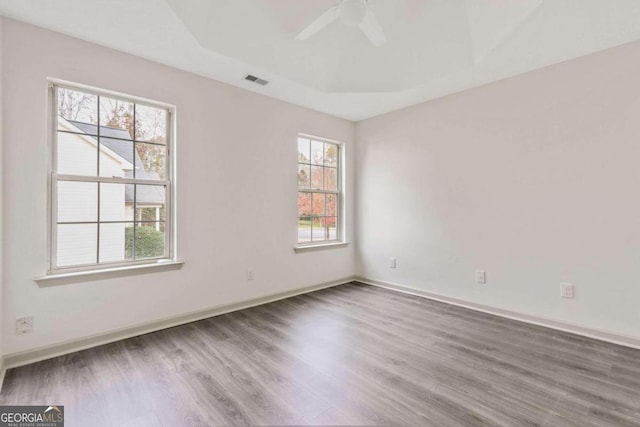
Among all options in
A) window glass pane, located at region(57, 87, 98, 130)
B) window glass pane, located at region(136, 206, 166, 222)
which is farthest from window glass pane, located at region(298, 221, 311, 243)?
window glass pane, located at region(57, 87, 98, 130)

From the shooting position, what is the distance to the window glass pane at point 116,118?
8.55 feet

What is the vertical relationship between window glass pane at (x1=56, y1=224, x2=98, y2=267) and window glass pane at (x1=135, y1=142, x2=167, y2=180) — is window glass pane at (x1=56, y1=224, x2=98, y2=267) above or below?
below

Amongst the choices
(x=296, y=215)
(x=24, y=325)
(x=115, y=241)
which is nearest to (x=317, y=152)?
(x=296, y=215)

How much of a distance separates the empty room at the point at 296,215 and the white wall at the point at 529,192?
0.02 m

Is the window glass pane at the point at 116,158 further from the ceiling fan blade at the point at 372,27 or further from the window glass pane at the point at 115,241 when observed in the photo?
the ceiling fan blade at the point at 372,27

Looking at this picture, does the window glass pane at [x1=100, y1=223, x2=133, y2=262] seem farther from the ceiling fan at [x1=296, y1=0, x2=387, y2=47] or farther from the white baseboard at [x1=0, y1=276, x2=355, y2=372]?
the ceiling fan at [x1=296, y1=0, x2=387, y2=47]

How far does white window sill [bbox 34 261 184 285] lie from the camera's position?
2.29m

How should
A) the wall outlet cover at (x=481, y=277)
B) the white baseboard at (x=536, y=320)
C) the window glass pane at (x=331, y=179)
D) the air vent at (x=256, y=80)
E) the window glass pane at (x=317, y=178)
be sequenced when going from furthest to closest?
the window glass pane at (x=331, y=179), the window glass pane at (x=317, y=178), the wall outlet cover at (x=481, y=277), the air vent at (x=256, y=80), the white baseboard at (x=536, y=320)

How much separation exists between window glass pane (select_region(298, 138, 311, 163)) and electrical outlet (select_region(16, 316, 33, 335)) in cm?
299

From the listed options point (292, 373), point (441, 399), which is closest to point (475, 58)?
point (441, 399)

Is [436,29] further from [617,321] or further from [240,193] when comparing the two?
[617,321]

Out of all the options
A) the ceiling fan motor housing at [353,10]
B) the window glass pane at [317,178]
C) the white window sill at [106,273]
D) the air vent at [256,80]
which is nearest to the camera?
the ceiling fan motor housing at [353,10]

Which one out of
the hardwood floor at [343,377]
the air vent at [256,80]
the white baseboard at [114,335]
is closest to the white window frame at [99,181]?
the white baseboard at [114,335]

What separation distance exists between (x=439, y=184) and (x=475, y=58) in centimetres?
139
